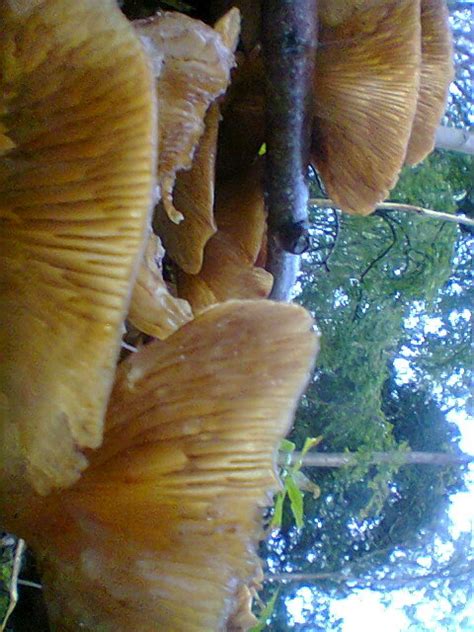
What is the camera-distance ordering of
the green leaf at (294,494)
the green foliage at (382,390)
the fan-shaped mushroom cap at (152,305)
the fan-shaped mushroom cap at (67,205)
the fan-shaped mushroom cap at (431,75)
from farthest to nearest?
the green foliage at (382,390) < the green leaf at (294,494) < the fan-shaped mushroom cap at (431,75) < the fan-shaped mushroom cap at (152,305) < the fan-shaped mushroom cap at (67,205)

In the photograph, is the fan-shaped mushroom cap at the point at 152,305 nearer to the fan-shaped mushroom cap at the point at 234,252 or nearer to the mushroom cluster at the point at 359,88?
the fan-shaped mushroom cap at the point at 234,252

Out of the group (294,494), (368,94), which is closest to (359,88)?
(368,94)

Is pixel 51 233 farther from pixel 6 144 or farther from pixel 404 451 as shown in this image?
pixel 404 451

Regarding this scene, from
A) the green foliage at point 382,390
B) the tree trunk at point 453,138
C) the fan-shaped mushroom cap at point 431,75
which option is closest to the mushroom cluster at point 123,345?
the fan-shaped mushroom cap at point 431,75

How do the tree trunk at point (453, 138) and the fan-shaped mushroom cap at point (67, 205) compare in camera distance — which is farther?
the tree trunk at point (453, 138)

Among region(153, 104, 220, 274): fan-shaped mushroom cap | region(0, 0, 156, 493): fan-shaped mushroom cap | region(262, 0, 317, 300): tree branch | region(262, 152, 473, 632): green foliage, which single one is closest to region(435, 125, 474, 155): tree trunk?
region(262, 152, 473, 632): green foliage

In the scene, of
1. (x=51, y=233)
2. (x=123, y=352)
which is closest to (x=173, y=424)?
(x=123, y=352)

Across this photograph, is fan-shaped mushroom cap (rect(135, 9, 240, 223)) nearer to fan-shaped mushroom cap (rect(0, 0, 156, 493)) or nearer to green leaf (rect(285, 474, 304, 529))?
fan-shaped mushroom cap (rect(0, 0, 156, 493))
